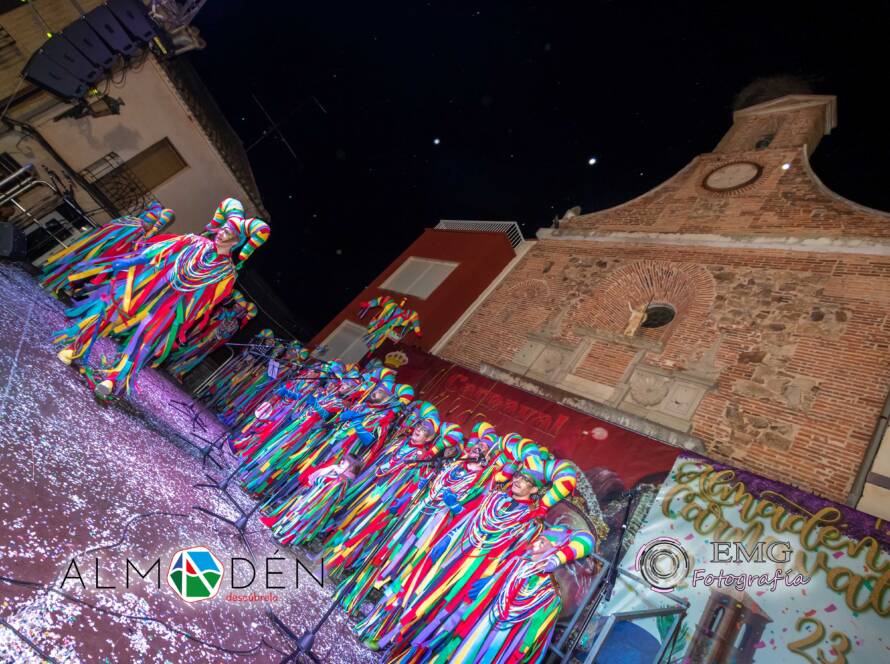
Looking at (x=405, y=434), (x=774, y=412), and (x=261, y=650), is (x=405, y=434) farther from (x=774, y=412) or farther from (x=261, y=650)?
(x=774, y=412)

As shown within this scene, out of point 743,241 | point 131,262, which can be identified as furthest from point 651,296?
point 131,262

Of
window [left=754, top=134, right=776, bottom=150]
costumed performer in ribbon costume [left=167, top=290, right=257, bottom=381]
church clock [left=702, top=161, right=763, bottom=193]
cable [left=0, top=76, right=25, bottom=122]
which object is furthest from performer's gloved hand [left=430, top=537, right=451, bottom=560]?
cable [left=0, top=76, right=25, bottom=122]

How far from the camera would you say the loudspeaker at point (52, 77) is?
29.4 ft

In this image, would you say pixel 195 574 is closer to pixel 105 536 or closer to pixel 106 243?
pixel 105 536

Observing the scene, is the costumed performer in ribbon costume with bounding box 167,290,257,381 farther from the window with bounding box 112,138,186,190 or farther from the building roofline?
the building roofline

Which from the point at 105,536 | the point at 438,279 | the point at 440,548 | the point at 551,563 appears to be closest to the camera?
the point at 105,536

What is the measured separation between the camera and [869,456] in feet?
14.7

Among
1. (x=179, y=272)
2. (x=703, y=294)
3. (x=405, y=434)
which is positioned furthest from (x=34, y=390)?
(x=703, y=294)

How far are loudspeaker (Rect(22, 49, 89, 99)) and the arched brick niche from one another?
38.8ft

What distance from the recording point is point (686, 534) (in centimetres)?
432

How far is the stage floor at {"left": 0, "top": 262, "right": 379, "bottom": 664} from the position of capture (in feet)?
6.93

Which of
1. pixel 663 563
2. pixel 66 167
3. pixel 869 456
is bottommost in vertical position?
pixel 66 167

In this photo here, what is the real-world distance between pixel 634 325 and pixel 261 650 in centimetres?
663

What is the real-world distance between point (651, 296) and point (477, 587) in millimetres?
5906
